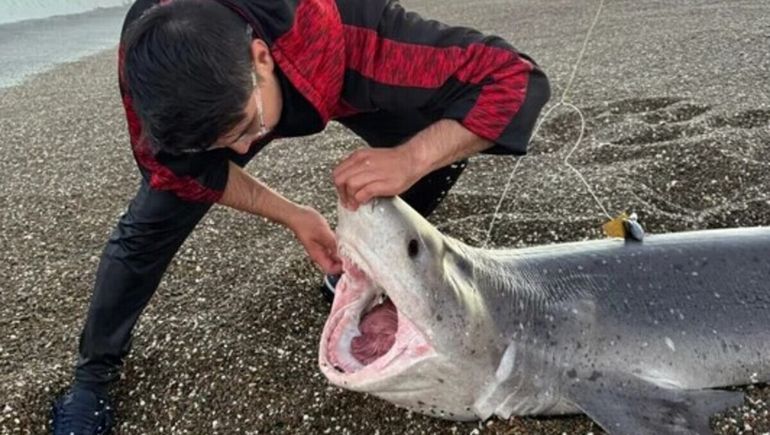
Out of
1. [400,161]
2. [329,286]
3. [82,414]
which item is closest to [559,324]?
[400,161]

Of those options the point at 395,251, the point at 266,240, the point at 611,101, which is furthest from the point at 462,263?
the point at 611,101

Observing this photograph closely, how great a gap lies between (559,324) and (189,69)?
138 cm

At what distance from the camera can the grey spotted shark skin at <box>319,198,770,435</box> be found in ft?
7.32

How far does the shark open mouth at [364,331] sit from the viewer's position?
88.4 inches

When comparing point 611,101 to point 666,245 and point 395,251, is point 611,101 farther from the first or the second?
point 395,251

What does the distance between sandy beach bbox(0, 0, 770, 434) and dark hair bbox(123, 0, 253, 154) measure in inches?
43.4

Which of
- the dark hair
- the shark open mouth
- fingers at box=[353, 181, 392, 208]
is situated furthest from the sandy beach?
the dark hair

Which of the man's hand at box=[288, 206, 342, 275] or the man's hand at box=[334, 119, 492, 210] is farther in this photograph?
the man's hand at box=[288, 206, 342, 275]

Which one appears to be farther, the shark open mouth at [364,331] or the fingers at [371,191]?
the shark open mouth at [364,331]

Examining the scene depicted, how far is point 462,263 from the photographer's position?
246 cm

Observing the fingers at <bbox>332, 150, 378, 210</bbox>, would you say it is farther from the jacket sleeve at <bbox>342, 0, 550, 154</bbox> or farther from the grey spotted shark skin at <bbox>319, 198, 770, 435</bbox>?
the jacket sleeve at <bbox>342, 0, 550, 154</bbox>

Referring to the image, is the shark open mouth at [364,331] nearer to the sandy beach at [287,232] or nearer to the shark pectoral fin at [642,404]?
the sandy beach at [287,232]

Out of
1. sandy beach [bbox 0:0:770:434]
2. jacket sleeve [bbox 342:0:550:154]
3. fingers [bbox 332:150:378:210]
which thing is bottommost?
sandy beach [bbox 0:0:770:434]

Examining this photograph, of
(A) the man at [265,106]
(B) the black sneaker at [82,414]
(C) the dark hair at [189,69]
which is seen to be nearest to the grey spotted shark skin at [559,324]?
(A) the man at [265,106]
